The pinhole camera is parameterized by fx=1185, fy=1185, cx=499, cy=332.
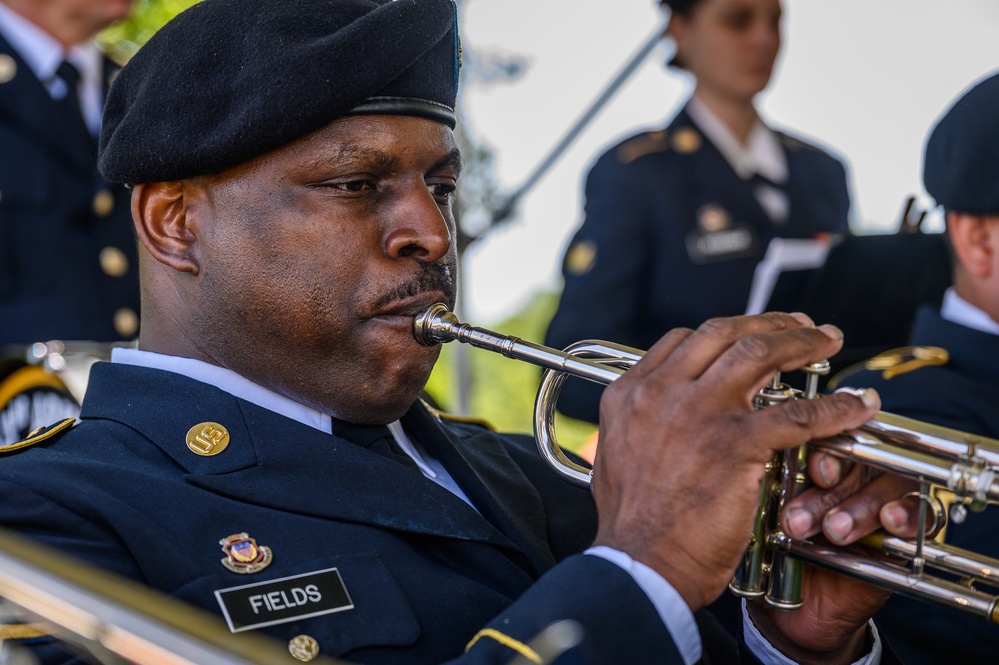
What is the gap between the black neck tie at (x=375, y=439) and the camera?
7.01 feet

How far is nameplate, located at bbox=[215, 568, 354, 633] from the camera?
1.72 meters

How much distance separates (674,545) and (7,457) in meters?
1.12

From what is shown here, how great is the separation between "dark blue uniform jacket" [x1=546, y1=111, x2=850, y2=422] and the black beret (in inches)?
48.9

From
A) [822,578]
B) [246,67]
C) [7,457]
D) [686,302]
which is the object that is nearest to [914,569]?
[822,578]

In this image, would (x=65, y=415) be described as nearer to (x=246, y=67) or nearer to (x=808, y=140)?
(x=246, y=67)

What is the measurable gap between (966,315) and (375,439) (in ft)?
5.60

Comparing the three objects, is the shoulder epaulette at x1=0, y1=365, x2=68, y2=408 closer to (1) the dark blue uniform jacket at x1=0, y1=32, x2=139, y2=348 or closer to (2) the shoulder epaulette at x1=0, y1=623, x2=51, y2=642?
(1) the dark blue uniform jacket at x1=0, y1=32, x2=139, y2=348

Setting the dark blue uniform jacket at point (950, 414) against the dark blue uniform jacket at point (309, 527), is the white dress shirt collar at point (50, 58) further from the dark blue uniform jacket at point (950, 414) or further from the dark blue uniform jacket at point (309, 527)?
the dark blue uniform jacket at point (950, 414)

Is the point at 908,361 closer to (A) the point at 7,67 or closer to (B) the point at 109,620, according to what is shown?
(B) the point at 109,620

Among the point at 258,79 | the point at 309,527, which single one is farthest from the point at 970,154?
the point at 309,527

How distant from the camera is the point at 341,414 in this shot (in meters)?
2.12

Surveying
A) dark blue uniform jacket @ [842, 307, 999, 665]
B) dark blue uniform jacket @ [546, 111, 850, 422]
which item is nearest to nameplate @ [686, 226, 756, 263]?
dark blue uniform jacket @ [546, 111, 850, 422]

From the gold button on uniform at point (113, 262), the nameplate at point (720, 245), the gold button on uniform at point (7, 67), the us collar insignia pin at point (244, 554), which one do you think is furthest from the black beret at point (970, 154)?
the gold button on uniform at point (7, 67)

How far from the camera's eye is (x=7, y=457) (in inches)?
77.9
